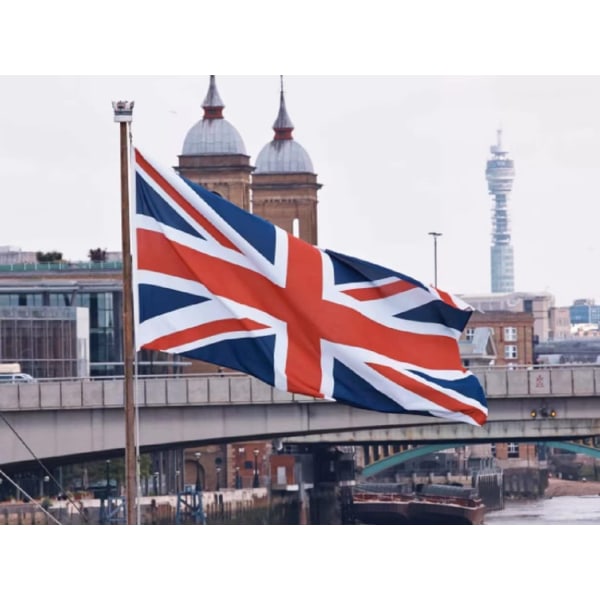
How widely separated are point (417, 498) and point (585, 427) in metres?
75.8

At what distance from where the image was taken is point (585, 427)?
285ft

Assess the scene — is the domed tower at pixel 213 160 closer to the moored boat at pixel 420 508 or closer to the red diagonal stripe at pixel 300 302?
the moored boat at pixel 420 508

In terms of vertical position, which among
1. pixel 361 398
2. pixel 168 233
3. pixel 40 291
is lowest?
pixel 361 398

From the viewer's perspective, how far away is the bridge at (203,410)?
73938 millimetres

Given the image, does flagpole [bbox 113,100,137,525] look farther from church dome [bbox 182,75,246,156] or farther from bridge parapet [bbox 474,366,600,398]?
church dome [bbox 182,75,246,156]

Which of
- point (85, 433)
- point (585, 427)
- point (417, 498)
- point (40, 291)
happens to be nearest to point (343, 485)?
point (417, 498)

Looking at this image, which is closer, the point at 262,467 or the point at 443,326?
the point at 443,326

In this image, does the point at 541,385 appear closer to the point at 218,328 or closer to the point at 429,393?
the point at 429,393

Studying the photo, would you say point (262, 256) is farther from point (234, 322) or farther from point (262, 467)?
point (262, 467)

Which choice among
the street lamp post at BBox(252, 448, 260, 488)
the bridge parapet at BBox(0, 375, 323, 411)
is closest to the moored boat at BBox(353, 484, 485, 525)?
the street lamp post at BBox(252, 448, 260, 488)

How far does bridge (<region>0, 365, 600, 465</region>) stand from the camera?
7394cm

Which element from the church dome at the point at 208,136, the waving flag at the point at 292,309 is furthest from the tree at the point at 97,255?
the waving flag at the point at 292,309

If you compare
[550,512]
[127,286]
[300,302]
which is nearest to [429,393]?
[300,302]

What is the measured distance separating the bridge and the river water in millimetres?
56057
